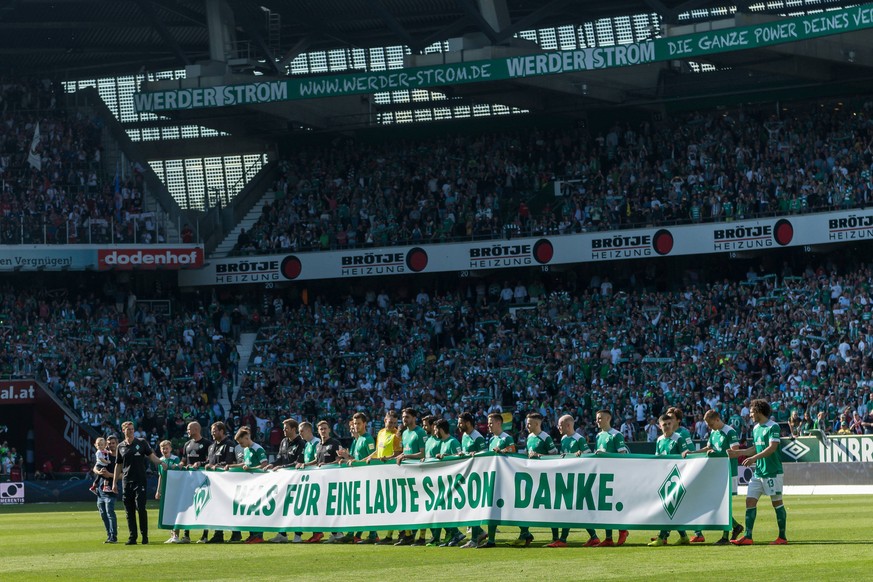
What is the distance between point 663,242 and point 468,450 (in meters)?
27.2

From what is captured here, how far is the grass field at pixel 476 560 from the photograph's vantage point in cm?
1416

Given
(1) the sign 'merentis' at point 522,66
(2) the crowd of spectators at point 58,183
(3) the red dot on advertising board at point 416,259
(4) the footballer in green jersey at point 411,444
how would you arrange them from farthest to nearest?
1. (3) the red dot on advertising board at point 416,259
2. (2) the crowd of spectators at point 58,183
3. (1) the sign 'merentis' at point 522,66
4. (4) the footballer in green jersey at point 411,444

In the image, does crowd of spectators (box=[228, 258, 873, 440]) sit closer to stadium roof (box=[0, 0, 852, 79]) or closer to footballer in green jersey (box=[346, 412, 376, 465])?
stadium roof (box=[0, 0, 852, 79])

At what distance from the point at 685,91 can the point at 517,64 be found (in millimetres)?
7211

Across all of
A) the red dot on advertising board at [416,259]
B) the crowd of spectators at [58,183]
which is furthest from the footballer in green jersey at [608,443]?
the crowd of spectators at [58,183]

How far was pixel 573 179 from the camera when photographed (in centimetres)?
4834

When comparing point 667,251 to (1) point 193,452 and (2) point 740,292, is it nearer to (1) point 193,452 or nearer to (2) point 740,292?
(2) point 740,292

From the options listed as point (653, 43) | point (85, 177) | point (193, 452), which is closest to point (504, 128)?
point (653, 43)

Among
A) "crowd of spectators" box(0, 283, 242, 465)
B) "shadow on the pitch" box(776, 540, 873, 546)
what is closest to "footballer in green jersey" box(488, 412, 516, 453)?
"shadow on the pitch" box(776, 540, 873, 546)

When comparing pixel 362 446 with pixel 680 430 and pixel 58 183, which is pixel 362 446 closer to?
pixel 680 430

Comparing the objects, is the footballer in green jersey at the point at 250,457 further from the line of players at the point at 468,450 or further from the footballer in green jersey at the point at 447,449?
the footballer in green jersey at the point at 447,449

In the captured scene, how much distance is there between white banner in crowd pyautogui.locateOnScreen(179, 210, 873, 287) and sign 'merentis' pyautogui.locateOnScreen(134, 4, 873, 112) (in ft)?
18.3

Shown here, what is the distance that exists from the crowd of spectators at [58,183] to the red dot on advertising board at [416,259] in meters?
8.47

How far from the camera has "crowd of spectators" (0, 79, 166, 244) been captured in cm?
4700
